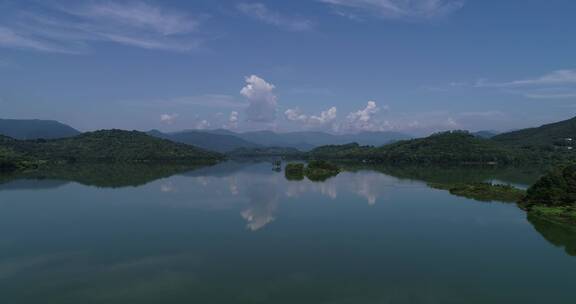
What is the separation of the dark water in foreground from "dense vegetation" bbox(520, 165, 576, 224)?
3.05m

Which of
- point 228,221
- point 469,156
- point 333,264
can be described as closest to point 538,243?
point 333,264

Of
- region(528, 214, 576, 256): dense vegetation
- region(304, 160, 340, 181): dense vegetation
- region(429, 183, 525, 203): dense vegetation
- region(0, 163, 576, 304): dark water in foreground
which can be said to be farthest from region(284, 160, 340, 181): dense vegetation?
region(528, 214, 576, 256): dense vegetation

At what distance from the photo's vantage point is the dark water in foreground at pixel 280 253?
88.1 feet

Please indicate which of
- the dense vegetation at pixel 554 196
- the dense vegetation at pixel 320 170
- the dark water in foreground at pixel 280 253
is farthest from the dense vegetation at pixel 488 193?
the dense vegetation at pixel 320 170

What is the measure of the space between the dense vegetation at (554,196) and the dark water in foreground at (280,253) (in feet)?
10.00

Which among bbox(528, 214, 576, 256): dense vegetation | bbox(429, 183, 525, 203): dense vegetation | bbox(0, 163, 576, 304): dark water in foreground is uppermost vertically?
bbox(429, 183, 525, 203): dense vegetation

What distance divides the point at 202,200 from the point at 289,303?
47777 mm

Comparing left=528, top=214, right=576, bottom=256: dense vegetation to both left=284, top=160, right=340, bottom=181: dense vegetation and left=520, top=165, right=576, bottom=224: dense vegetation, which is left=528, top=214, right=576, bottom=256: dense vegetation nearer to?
left=520, top=165, right=576, bottom=224: dense vegetation

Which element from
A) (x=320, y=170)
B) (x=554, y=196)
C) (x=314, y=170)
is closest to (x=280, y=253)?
(x=554, y=196)

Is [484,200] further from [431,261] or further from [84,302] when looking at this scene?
[84,302]

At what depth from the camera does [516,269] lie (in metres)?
32.6

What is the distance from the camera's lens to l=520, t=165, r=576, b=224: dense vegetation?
54.1 m

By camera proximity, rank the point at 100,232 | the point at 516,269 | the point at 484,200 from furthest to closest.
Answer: the point at 484,200 < the point at 100,232 < the point at 516,269

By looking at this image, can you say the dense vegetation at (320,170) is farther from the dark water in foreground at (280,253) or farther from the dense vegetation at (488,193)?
the dark water in foreground at (280,253)
